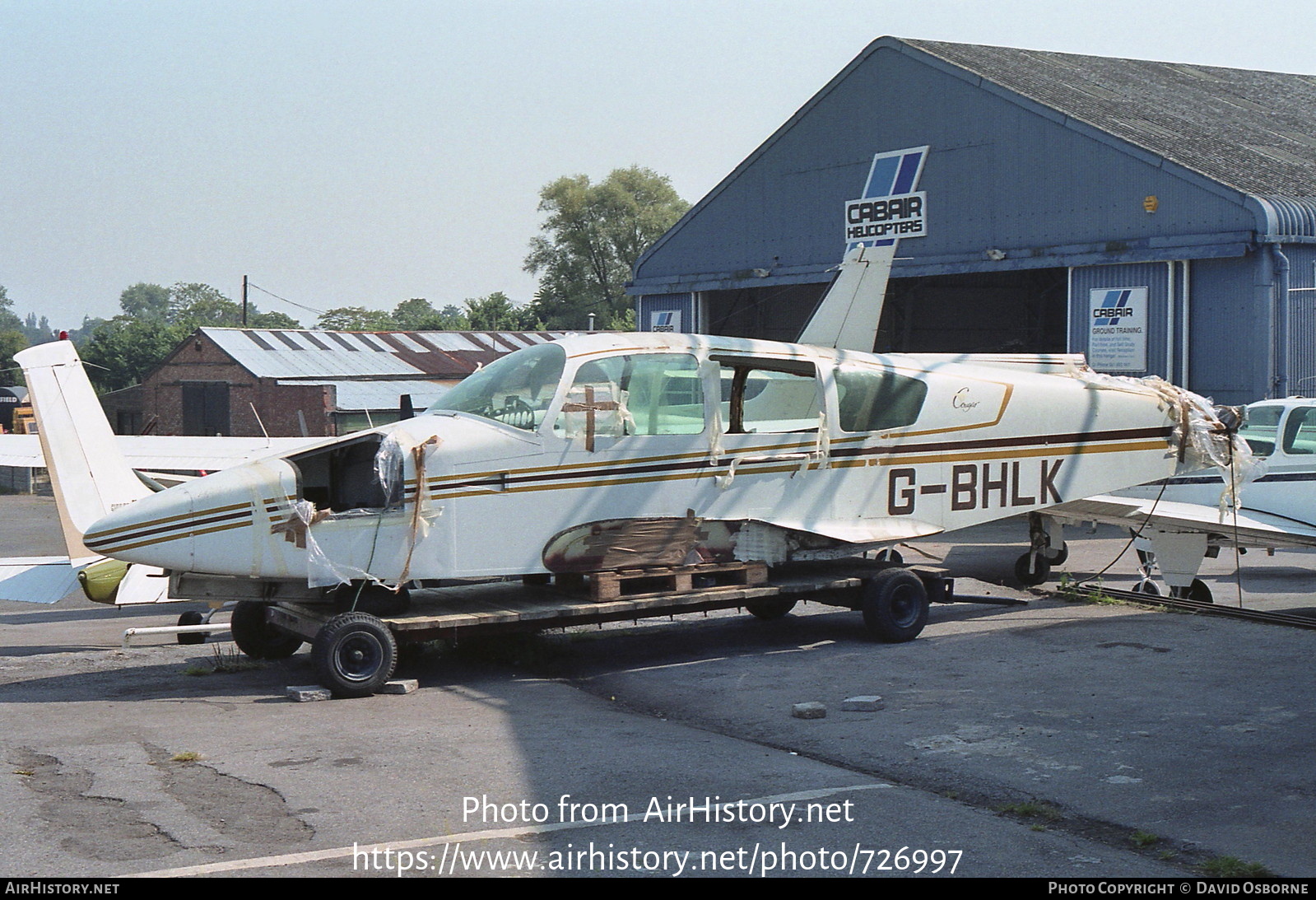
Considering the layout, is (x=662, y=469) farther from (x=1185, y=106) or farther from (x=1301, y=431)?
(x=1185, y=106)

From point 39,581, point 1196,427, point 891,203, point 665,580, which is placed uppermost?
point 891,203

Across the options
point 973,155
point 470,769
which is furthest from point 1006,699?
point 973,155

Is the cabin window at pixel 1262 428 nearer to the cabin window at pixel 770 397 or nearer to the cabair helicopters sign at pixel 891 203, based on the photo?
the cabin window at pixel 770 397

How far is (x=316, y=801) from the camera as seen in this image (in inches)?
258

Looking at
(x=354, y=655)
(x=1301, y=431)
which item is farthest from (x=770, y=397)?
(x=1301, y=431)

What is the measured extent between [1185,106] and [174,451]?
21.2m

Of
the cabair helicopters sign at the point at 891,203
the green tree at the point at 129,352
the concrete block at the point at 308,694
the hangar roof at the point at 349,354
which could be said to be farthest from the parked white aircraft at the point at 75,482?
the green tree at the point at 129,352

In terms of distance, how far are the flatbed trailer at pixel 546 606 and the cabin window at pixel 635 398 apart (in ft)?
3.79

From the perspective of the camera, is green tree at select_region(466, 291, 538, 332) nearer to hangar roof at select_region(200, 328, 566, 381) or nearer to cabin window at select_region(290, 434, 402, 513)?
hangar roof at select_region(200, 328, 566, 381)

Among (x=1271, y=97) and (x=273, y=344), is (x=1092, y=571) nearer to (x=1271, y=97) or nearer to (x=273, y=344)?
(x=1271, y=97)

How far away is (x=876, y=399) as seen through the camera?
11039 millimetres

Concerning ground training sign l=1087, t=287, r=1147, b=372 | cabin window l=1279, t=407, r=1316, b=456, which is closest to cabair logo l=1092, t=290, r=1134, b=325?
ground training sign l=1087, t=287, r=1147, b=372

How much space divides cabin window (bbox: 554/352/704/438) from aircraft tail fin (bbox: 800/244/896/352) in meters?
6.15

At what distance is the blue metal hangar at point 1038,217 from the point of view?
20188 mm
